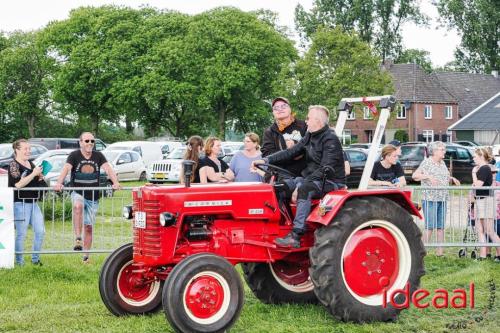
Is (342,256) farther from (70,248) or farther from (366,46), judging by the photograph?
(366,46)

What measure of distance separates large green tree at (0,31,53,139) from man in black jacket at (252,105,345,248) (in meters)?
61.1

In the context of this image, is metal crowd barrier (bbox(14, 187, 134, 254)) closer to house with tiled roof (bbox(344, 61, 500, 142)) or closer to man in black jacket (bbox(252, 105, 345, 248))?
man in black jacket (bbox(252, 105, 345, 248))

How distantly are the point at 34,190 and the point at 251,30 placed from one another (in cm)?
4925

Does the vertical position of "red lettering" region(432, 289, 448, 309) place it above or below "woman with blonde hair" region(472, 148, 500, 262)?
below

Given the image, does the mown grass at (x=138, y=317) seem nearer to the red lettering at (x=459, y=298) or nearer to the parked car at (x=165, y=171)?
the red lettering at (x=459, y=298)

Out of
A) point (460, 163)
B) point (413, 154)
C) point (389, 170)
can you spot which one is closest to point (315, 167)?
point (389, 170)

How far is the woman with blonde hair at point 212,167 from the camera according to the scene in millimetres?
10117

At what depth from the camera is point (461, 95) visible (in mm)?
70312

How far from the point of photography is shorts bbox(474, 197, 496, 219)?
10883mm

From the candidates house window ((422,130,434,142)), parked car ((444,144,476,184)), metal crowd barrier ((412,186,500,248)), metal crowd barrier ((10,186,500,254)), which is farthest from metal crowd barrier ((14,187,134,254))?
house window ((422,130,434,142))

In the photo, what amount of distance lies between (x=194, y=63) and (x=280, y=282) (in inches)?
1994

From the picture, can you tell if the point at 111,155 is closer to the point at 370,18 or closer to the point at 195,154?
the point at 195,154

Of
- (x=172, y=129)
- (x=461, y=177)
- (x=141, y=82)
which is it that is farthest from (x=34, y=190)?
(x=172, y=129)

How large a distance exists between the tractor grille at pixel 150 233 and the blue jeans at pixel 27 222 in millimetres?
3921
